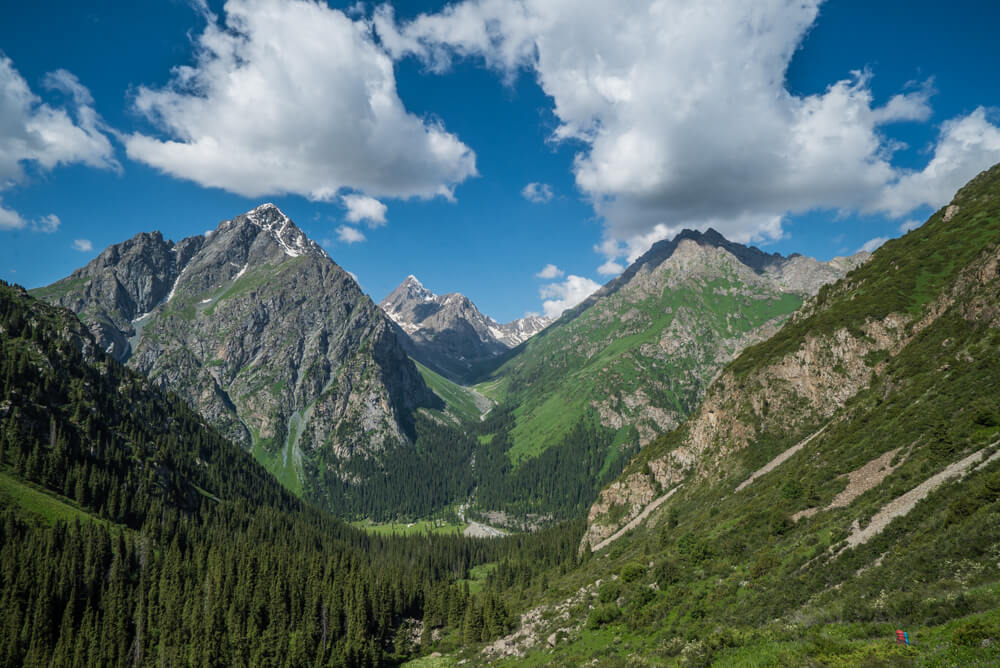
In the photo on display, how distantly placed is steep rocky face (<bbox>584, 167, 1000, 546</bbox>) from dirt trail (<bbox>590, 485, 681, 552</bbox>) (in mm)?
2690

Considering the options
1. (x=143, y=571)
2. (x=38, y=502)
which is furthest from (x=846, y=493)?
(x=38, y=502)

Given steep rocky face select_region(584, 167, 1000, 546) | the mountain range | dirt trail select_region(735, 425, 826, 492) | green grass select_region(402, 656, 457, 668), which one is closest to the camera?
the mountain range

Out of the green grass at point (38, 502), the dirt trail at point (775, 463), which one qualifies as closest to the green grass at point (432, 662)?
the dirt trail at point (775, 463)

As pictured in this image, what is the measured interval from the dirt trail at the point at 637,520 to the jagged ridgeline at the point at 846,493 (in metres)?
1.07

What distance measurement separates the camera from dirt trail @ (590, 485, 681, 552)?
108125 millimetres

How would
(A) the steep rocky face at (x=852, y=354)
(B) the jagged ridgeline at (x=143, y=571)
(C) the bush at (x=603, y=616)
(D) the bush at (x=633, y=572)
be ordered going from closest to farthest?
1. (C) the bush at (x=603, y=616)
2. (D) the bush at (x=633, y=572)
3. (A) the steep rocky face at (x=852, y=354)
4. (B) the jagged ridgeline at (x=143, y=571)

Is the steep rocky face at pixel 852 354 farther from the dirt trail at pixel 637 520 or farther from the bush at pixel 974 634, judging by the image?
the bush at pixel 974 634

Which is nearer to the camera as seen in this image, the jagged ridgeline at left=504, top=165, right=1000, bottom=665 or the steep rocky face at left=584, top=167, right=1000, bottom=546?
the jagged ridgeline at left=504, top=165, right=1000, bottom=665

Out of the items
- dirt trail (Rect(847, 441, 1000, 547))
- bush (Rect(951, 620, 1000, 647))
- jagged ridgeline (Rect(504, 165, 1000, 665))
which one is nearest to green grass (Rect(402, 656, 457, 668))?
jagged ridgeline (Rect(504, 165, 1000, 665))

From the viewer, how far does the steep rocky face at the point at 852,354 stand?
64.0 meters

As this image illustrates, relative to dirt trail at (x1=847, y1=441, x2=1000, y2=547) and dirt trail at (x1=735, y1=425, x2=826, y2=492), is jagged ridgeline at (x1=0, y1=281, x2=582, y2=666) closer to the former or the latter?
dirt trail at (x1=735, y1=425, x2=826, y2=492)

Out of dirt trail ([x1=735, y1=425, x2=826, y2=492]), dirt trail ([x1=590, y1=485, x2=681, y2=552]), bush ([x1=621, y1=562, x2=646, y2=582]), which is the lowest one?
dirt trail ([x1=590, y1=485, x2=681, y2=552])

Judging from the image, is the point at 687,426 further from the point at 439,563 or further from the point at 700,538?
the point at 439,563

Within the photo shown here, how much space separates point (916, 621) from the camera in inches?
853
